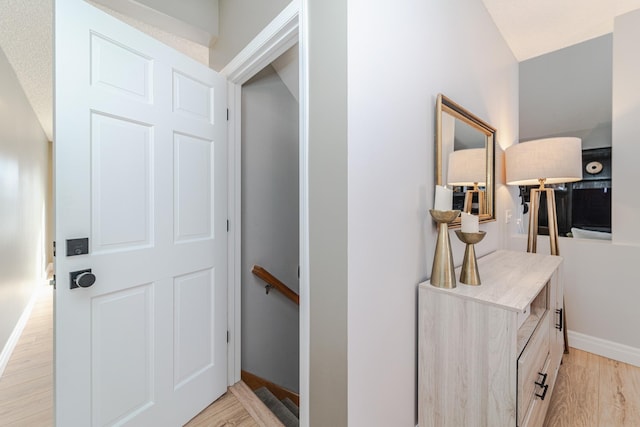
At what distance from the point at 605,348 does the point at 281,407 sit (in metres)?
2.44

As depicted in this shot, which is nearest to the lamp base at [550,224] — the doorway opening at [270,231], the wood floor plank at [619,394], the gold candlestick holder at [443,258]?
the wood floor plank at [619,394]

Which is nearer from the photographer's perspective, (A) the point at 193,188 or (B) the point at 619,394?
(A) the point at 193,188

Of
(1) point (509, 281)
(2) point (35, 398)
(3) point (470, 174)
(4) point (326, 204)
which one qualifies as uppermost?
(3) point (470, 174)

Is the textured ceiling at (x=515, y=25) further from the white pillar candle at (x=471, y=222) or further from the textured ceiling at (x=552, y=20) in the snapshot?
the white pillar candle at (x=471, y=222)

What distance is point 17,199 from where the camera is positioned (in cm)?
278

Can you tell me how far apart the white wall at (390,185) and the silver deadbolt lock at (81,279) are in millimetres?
1027

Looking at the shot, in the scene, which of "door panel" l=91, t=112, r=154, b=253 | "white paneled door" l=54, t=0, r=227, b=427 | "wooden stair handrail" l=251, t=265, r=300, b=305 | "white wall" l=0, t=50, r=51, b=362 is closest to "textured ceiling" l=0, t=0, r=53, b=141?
"white wall" l=0, t=50, r=51, b=362

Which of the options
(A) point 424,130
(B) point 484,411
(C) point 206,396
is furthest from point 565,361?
(C) point 206,396

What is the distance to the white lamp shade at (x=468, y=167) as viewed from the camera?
146 centimetres

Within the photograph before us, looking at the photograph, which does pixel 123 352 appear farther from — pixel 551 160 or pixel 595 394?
pixel 551 160

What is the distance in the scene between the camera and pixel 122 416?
3.87ft

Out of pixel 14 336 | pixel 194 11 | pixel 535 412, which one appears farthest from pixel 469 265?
pixel 14 336

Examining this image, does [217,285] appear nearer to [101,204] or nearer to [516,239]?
[101,204]

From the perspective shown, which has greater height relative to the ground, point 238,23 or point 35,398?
point 238,23
